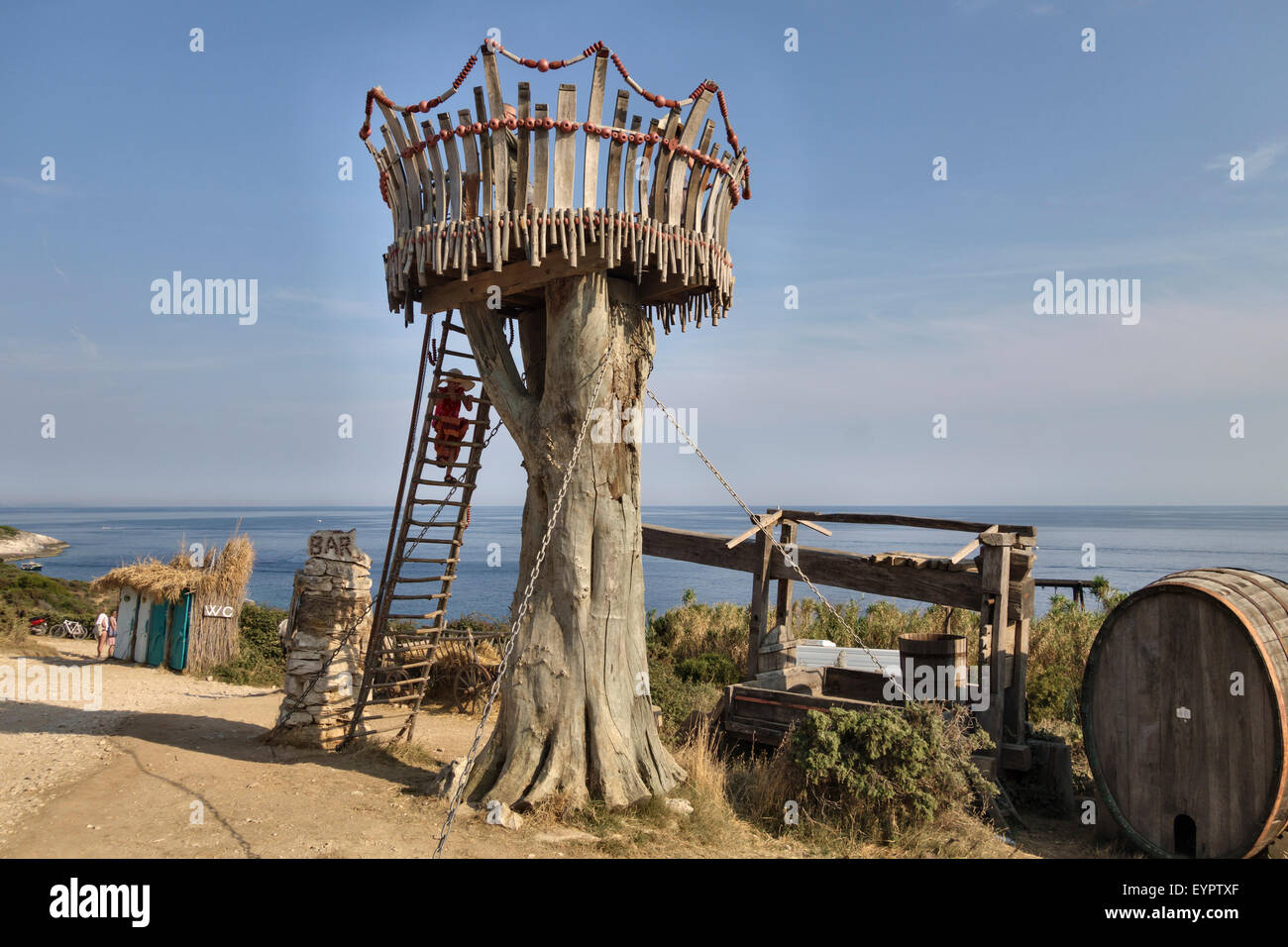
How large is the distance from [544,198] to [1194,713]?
6.78 meters

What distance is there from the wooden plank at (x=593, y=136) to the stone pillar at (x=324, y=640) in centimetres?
560

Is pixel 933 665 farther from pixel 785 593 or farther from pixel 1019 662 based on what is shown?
pixel 785 593

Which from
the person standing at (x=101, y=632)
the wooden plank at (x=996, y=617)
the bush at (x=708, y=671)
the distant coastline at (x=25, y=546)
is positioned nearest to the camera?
the wooden plank at (x=996, y=617)

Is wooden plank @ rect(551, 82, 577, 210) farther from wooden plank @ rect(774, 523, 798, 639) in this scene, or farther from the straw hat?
wooden plank @ rect(774, 523, 798, 639)

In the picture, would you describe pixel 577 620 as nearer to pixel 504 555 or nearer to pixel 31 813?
pixel 31 813

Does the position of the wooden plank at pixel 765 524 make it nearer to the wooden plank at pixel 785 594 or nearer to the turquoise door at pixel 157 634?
the wooden plank at pixel 785 594

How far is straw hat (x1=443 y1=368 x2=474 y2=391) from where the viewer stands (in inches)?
393

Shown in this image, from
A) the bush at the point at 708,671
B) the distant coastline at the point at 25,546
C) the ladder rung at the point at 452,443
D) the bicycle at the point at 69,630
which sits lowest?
the distant coastline at the point at 25,546

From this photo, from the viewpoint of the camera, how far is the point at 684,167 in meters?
7.62

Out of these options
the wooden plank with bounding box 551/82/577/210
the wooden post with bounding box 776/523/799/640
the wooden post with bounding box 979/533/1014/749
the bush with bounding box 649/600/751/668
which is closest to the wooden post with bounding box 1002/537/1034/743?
the wooden post with bounding box 979/533/1014/749

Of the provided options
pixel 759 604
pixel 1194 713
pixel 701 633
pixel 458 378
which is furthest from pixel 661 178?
pixel 701 633

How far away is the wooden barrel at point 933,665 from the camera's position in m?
9.10

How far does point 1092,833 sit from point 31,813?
9405mm

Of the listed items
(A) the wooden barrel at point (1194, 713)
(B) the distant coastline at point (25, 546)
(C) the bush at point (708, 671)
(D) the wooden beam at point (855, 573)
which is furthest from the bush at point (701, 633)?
(B) the distant coastline at point (25, 546)
